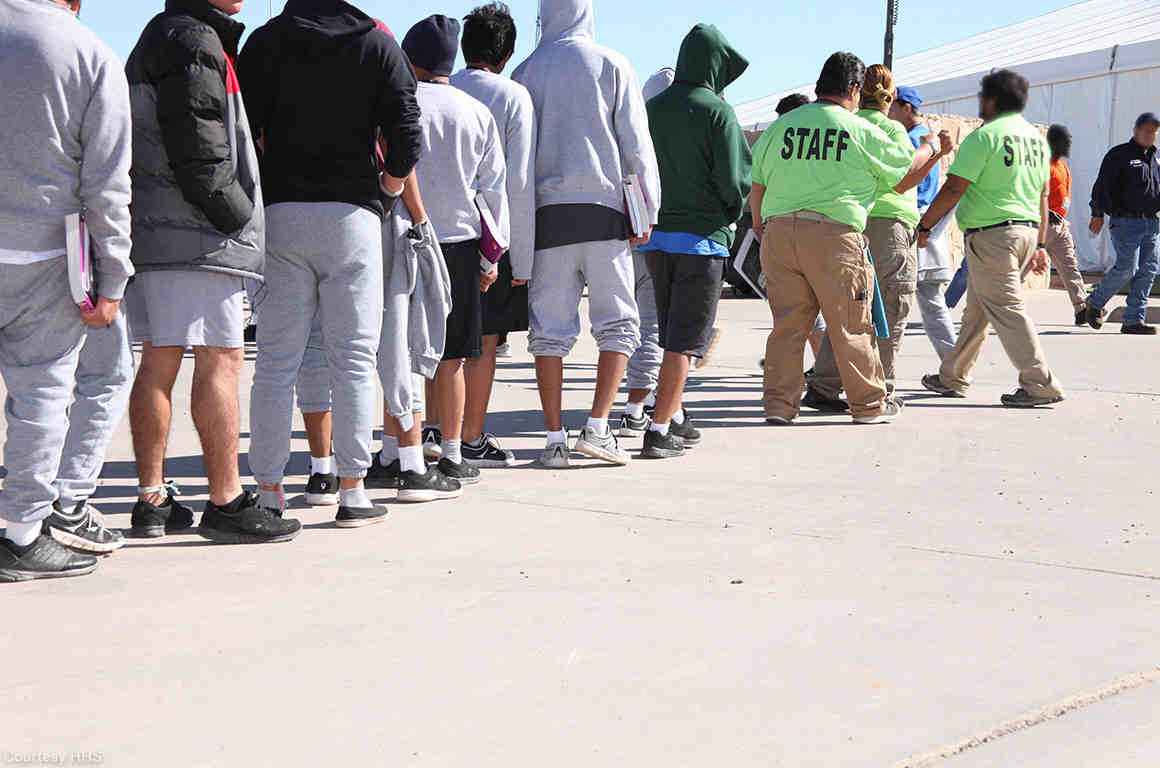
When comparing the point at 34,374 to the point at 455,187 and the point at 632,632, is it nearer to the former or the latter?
the point at 632,632

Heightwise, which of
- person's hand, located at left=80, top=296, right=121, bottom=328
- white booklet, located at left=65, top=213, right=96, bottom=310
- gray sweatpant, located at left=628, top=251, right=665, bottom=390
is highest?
white booklet, located at left=65, top=213, right=96, bottom=310

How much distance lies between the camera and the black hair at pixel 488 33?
654 centimetres

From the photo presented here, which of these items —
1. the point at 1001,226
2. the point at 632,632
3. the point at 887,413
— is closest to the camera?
the point at 632,632

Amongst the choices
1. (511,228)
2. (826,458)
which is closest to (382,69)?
(511,228)

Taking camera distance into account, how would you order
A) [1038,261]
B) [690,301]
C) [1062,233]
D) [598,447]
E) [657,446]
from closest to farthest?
[598,447], [657,446], [690,301], [1038,261], [1062,233]

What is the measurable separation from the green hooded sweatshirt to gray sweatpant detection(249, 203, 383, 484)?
7.57 feet

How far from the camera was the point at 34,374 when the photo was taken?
4.42 metres

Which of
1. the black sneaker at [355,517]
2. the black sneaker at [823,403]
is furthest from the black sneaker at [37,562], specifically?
the black sneaker at [823,403]

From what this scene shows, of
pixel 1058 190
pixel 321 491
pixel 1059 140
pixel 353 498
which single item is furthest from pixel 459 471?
pixel 1059 140

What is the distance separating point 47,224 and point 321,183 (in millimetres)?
1054

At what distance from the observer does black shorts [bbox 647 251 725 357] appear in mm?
7238

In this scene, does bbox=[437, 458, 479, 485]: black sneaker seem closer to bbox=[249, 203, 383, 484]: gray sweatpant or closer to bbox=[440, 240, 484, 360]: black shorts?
bbox=[440, 240, 484, 360]: black shorts

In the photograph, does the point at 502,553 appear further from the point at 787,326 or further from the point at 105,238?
the point at 787,326

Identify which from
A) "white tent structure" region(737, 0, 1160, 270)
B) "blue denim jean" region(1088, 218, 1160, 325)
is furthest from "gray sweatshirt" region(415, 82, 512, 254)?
"white tent structure" region(737, 0, 1160, 270)
